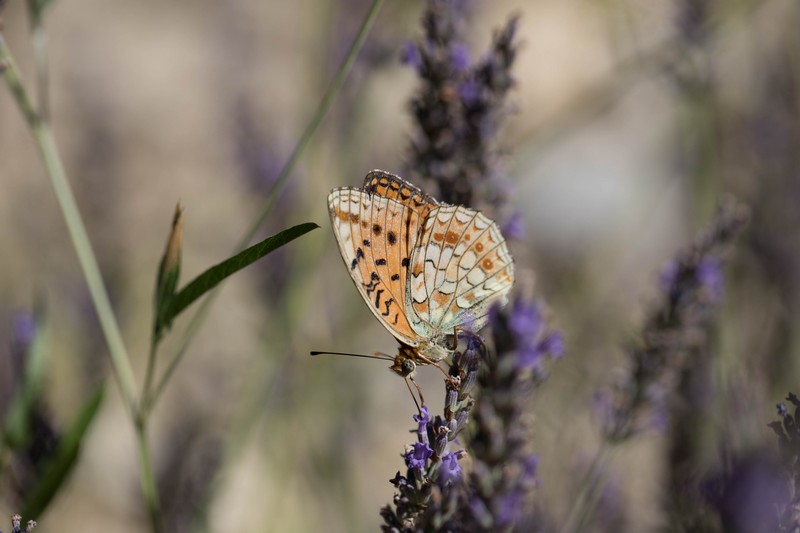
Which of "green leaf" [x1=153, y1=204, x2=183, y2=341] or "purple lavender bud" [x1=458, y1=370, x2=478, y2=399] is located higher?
"green leaf" [x1=153, y1=204, x2=183, y2=341]

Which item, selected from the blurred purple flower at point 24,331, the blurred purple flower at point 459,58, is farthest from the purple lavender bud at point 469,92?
the blurred purple flower at point 24,331

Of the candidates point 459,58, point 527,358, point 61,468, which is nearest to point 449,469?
point 527,358

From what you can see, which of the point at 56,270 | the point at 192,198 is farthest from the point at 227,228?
the point at 56,270

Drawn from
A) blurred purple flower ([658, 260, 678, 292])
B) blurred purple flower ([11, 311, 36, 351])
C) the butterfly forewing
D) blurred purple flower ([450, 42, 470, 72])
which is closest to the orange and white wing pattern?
the butterfly forewing

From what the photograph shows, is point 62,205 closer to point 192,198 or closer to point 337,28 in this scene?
point 337,28

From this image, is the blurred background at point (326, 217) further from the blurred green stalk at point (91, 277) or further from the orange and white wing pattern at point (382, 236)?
the blurred green stalk at point (91, 277)

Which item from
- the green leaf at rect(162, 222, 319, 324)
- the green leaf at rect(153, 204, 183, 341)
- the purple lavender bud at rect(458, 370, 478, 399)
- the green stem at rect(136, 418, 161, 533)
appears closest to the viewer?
the green leaf at rect(162, 222, 319, 324)

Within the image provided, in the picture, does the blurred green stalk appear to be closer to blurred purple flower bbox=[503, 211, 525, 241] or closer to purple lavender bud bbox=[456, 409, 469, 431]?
purple lavender bud bbox=[456, 409, 469, 431]

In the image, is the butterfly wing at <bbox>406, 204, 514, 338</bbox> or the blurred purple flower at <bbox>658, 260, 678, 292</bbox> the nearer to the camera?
the butterfly wing at <bbox>406, 204, 514, 338</bbox>
